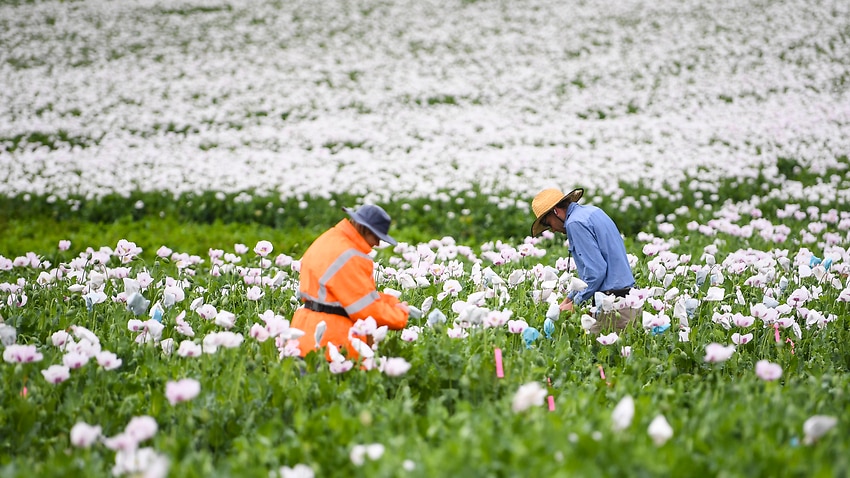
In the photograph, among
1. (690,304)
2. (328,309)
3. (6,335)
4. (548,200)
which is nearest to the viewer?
(6,335)

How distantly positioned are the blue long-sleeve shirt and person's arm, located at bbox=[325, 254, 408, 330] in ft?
5.74

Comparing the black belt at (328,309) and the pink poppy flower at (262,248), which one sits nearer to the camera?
the black belt at (328,309)

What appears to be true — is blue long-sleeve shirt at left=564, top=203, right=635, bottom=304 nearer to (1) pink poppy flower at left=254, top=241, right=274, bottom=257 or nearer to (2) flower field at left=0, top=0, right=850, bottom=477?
(2) flower field at left=0, top=0, right=850, bottom=477

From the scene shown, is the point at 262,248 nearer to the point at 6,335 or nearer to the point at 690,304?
the point at 6,335

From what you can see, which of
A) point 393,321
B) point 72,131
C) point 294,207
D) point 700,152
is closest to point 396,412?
point 393,321

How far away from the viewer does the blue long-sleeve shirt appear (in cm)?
513

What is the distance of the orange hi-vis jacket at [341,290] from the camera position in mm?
4043

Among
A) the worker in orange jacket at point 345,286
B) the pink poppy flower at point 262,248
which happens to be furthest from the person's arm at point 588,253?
the pink poppy flower at point 262,248

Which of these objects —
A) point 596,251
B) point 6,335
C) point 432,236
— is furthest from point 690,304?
point 432,236

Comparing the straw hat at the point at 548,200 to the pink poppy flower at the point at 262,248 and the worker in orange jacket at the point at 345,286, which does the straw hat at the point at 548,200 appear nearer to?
the worker in orange jacket at the point at 345,286

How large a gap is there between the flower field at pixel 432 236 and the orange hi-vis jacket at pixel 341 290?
20 centimetres

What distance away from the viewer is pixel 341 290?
13.3ft

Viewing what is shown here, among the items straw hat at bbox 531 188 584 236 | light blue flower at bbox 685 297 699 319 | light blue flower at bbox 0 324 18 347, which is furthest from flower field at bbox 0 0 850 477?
straw hat at bbox 531 188 584 236

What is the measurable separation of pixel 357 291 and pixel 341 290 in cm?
9
